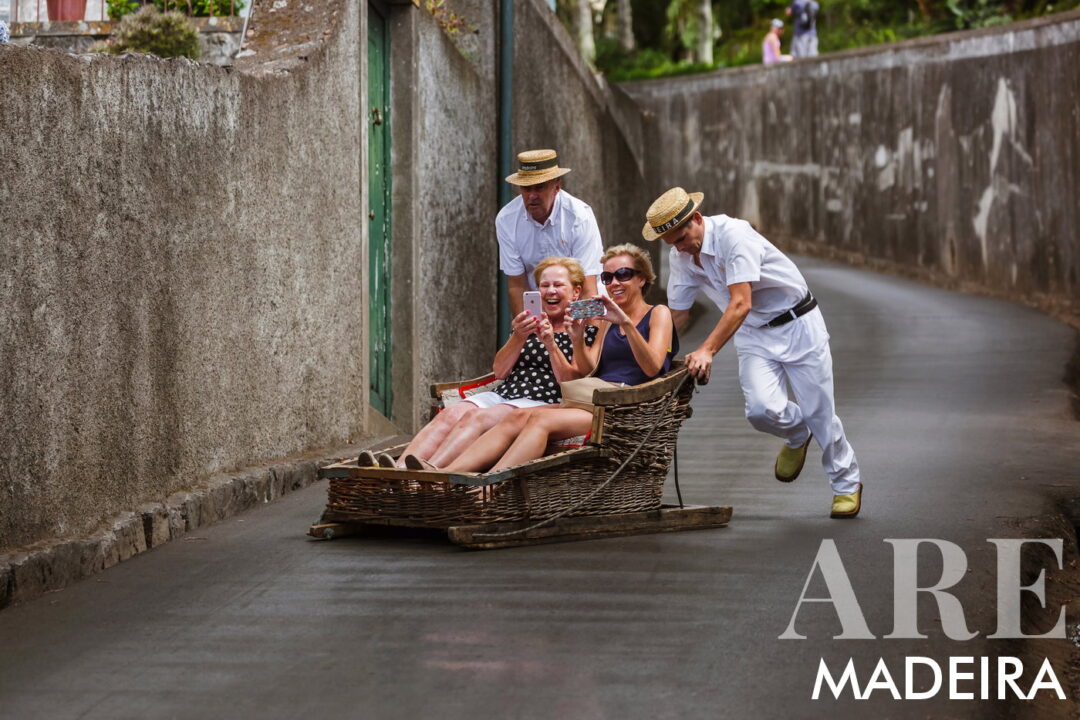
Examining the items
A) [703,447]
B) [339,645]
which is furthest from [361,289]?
[339,645]

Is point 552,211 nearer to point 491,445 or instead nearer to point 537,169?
point 537,169

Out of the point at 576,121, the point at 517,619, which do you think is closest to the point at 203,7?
the point at 576,121

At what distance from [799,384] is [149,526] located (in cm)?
323

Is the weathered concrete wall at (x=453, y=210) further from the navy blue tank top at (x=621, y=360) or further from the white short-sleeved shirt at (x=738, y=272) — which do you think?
the navy blue tank top at (x=621, y=360)

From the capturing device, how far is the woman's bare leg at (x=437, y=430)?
716 cm

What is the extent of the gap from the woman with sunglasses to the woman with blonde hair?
9cm

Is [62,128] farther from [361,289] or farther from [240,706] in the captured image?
[361,289]

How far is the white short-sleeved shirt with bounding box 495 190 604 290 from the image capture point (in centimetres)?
850

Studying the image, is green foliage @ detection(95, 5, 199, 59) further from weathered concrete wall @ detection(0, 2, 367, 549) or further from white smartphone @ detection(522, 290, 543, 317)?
white smartphone @ detection(522, 290, 543, 317)

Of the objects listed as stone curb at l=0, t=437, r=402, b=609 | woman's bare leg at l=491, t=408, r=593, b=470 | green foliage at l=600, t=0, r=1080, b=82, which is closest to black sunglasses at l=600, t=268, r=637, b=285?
woman's bare leg at l=491, t=408, r=593, b=470

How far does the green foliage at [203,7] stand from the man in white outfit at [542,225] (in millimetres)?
3245

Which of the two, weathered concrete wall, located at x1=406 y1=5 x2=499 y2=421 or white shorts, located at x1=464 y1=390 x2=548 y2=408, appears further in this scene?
weathered concrete wall, located at x1=406 y1=5 x2=499 y2=421

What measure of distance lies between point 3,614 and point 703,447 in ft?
18.8

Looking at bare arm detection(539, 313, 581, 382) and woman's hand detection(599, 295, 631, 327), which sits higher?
woman's hand detection(599, 295, 631, 327)
